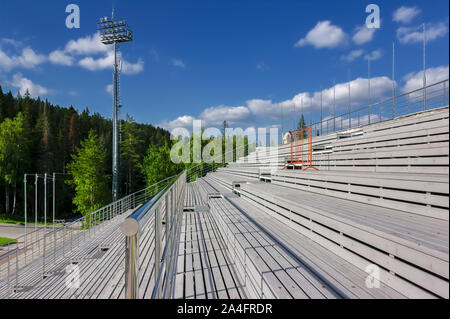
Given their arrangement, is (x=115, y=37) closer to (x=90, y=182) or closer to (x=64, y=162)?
(x=90, y=182)

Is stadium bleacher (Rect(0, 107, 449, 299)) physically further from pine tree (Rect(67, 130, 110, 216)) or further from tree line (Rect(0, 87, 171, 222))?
tree line (Rect(0, 87, 171, 222))

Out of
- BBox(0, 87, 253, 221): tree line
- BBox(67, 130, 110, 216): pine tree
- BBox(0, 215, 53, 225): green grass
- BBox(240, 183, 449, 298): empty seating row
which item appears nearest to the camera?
BBox(240, 183, 449, 298): empty seating row

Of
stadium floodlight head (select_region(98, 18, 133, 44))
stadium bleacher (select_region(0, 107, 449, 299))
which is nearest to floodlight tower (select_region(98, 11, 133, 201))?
stadium floodlight head (select_region(98, 18, 133, 44))

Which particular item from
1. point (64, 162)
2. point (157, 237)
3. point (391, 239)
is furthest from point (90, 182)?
point (391, 239)

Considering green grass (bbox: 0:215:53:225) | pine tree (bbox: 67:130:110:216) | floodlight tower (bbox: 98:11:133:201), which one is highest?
floodlight tower (bbox: 98:11:133:201)

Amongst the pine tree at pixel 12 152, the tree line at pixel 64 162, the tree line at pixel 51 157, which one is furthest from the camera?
the pine tree at pixel 12 152

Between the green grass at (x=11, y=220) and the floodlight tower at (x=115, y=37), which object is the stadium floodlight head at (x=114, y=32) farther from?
the green grass at (x=11, y=220)

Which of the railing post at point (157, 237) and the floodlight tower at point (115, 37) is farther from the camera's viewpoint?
the floodlight tower at point (115, 37)

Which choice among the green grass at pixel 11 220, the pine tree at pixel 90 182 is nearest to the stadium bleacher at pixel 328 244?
the pine tree at pixel 90 182

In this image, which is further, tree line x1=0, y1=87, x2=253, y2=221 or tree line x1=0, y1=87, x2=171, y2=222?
tree line x1=0, y1=87, x2=171, y2=222

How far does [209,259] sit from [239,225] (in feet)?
2.67

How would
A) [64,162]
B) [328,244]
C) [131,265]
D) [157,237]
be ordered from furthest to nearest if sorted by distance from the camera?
[64,162]
[328,244]
[157,237]
[131,265]

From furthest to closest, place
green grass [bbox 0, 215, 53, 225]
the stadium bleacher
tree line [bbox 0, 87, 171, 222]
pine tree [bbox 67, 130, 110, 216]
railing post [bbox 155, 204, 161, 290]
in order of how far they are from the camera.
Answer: tree line [bbox 0, 87, 171, 222] < green grass [bbox 0, 215, 53, 225] < pine tree [bbox 67, 130, 110, 216] < the stadium bleacher < railing post [bbox 155, 204, 161, 290]
